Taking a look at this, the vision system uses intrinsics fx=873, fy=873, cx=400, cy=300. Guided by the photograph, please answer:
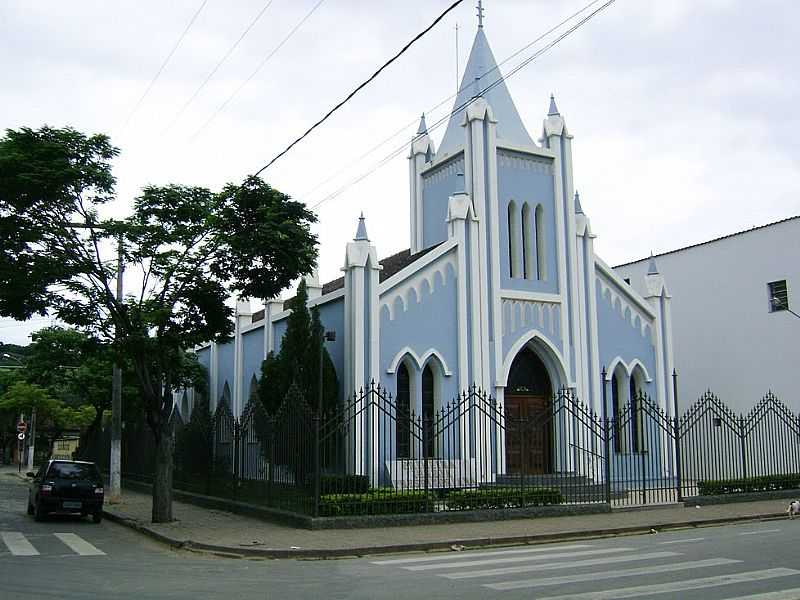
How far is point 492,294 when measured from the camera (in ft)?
82.3

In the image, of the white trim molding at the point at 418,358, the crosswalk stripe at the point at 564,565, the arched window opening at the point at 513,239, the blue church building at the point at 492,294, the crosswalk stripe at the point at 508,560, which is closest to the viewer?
the crosswalk stripe at the point at 564,565

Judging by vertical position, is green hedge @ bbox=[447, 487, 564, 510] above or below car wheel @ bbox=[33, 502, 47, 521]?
above

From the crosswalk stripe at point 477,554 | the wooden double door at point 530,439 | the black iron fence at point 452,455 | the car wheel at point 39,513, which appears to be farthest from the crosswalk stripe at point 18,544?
the wooden double door at point 530,439

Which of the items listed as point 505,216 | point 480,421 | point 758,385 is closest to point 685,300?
point 758,385

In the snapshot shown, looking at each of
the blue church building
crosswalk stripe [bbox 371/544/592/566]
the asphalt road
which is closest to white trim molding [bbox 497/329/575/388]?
the blue church building

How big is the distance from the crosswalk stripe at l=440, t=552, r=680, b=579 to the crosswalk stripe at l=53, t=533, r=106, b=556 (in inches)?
254

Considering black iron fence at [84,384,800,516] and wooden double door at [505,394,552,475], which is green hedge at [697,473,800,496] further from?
wooden double door at [505,394,552,475]

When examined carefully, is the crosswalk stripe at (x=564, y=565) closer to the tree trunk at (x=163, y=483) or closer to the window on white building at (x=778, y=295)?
the tree trunk at (x=163, y=483)

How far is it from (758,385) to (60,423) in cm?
4182

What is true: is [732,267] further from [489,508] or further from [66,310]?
[66,310]

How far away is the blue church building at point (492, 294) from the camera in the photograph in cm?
2391

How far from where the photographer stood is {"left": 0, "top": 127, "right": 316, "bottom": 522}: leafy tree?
17672 mm

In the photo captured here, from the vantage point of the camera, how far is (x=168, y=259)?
18422 millimetres

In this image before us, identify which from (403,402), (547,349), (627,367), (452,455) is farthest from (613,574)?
(627,367)
